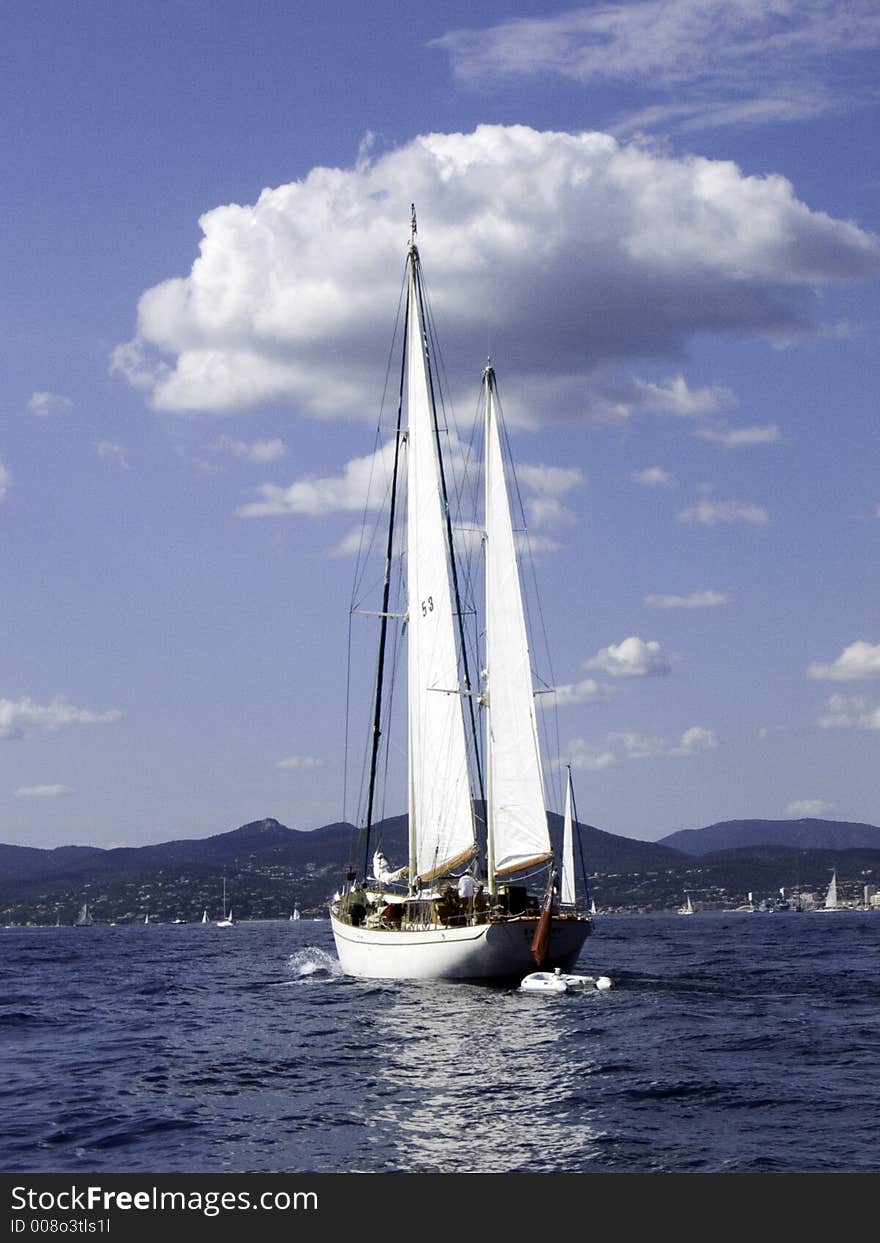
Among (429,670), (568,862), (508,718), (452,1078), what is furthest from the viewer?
(568,862)

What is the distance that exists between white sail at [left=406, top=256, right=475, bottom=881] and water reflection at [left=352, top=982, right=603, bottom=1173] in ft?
35.2

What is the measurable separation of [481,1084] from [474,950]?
18452 mm

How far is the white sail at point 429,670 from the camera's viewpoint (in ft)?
194

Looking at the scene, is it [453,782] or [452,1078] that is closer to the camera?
[452,1078]

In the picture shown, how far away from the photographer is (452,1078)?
32750 millimetres

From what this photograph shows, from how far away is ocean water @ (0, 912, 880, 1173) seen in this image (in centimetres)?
2423

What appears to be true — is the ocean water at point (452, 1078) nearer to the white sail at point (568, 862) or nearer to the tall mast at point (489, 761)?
the tall mast at point (489, 761)

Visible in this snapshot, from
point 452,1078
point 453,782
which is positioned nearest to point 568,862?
point 453,782

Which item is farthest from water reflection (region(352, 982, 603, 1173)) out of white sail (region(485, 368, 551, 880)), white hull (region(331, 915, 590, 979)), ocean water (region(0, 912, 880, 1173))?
white sail (region(485, 368, 551, 880))

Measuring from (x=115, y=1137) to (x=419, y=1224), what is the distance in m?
10.3

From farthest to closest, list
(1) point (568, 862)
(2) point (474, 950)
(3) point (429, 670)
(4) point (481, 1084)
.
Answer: (1) point (568, 862) → (3) point (429, 670) → (2) point (474, 950) → (4) point (481, 1084)

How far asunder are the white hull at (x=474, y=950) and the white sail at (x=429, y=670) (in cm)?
581

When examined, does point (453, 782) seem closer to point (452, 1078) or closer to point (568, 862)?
point (452, 1078)

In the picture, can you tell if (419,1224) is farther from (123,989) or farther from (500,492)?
(123,989)
